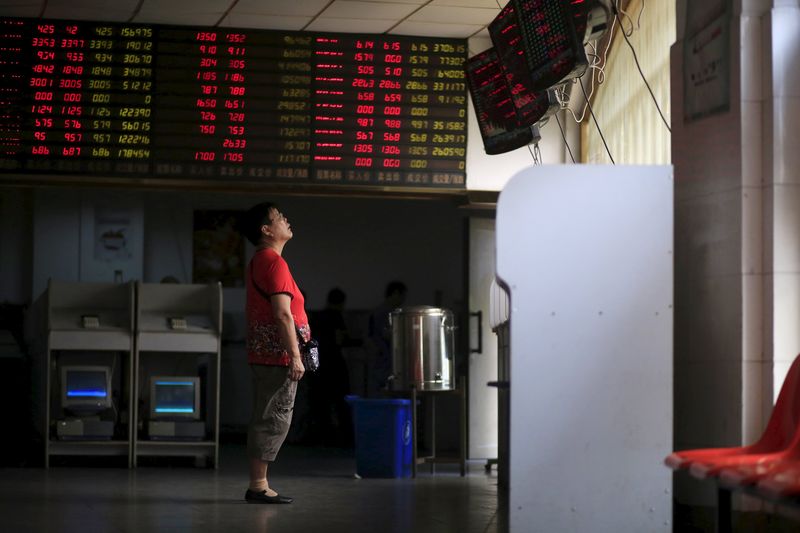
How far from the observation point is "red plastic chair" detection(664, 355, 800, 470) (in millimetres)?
3998

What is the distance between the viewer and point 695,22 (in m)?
5.11

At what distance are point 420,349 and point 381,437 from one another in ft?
2.37

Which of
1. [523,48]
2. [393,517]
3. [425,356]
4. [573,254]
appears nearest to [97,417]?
[425,356]

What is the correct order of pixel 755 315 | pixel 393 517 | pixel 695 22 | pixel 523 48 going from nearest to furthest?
1. pixel 755 315
2. pixel 695 22
3. pixel 393 517
4. pixel 523 48

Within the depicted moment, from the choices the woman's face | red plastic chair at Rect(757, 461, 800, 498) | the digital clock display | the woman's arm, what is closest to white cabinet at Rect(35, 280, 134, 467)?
the digital clock display

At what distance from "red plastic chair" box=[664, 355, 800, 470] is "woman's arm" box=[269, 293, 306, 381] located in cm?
257

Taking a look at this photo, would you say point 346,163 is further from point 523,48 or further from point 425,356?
point 523,48

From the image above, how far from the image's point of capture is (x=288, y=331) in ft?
20.5

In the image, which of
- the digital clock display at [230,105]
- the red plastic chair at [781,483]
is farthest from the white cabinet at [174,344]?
the red plastic chair at [781,483]

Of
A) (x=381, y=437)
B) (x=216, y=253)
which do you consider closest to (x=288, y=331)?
(x=381, y=437)

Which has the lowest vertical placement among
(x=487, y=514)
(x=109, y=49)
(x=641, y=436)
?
(x=487, y=514)

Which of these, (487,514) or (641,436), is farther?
(487,514)

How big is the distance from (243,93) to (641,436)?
5.07 metres

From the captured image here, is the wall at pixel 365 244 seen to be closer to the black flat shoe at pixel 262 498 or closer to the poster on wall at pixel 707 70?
the black flat shoe at pixel 262 498
